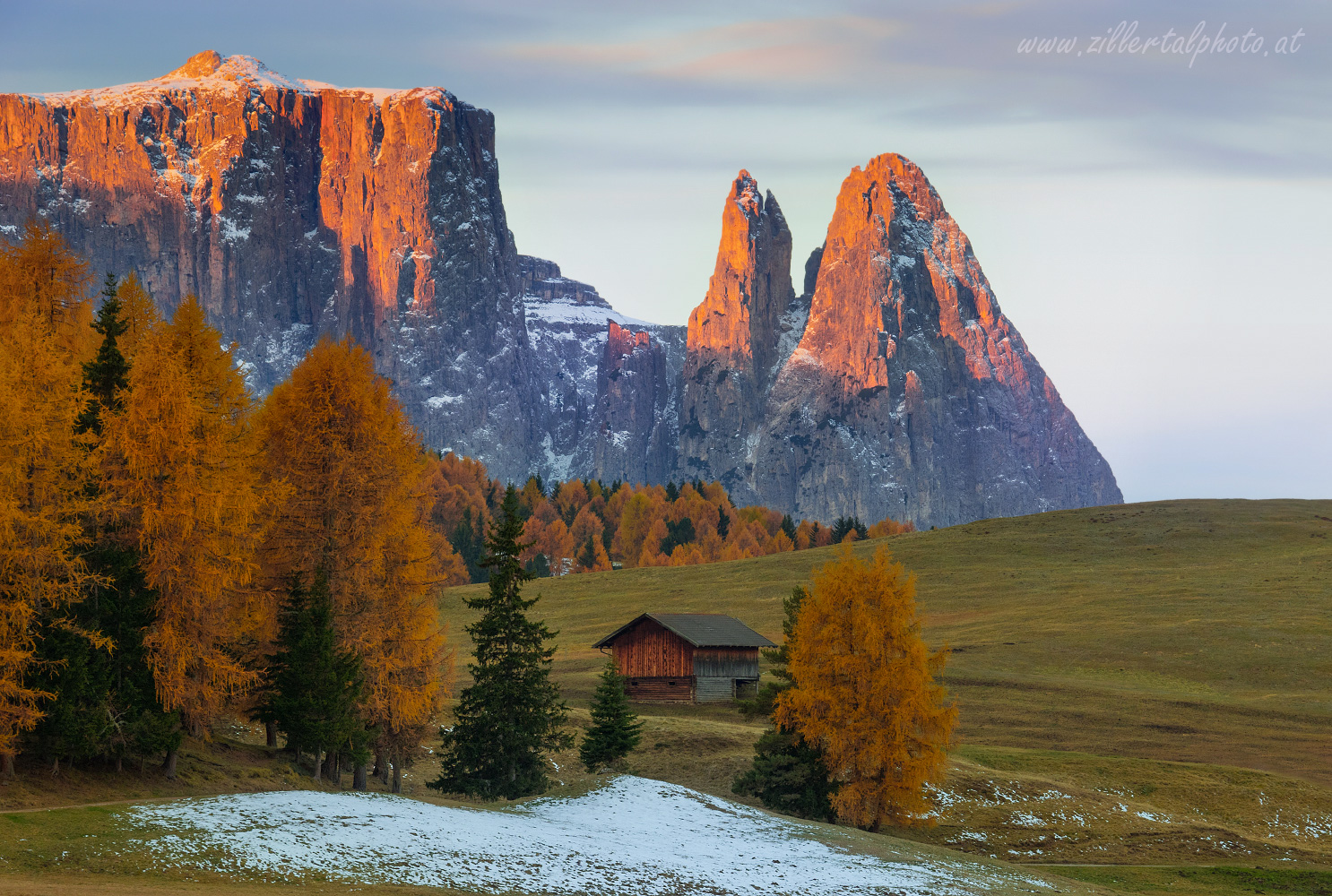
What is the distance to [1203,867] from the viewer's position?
3591 cm

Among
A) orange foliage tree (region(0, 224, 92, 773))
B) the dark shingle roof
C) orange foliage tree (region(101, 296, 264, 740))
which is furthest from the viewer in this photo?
the dark shingle roof

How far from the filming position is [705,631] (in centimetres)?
6462

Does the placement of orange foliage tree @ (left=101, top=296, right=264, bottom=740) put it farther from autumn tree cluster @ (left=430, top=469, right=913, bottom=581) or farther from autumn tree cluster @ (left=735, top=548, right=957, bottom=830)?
autumn tree cluster @ (left=430, top=469, right=913, bottom=581)

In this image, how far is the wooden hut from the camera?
207ft

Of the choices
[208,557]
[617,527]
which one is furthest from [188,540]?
[617,527]

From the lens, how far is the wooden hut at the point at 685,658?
207ft

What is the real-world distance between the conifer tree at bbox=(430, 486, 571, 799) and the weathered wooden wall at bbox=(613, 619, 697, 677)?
25780 millimetres

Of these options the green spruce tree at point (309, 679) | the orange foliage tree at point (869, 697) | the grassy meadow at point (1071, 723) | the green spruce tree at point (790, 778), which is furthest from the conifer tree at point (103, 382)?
the orange foliage tree at point (869, 697)

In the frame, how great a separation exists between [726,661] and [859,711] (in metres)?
25.7

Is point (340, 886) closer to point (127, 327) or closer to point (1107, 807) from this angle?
point (127, 327)

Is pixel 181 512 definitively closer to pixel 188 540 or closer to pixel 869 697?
pixel 188 540

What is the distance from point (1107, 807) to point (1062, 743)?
952 centimetres

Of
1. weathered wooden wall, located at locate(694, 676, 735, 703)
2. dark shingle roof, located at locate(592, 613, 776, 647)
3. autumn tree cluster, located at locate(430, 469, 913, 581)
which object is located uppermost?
autumn tree cluster, located at locate(430, 469, 913, 581)

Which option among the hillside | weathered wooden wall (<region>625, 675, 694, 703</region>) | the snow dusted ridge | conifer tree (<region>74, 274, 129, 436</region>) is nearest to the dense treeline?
conifer tree (<region>74, 274, 129, 436</region>)
